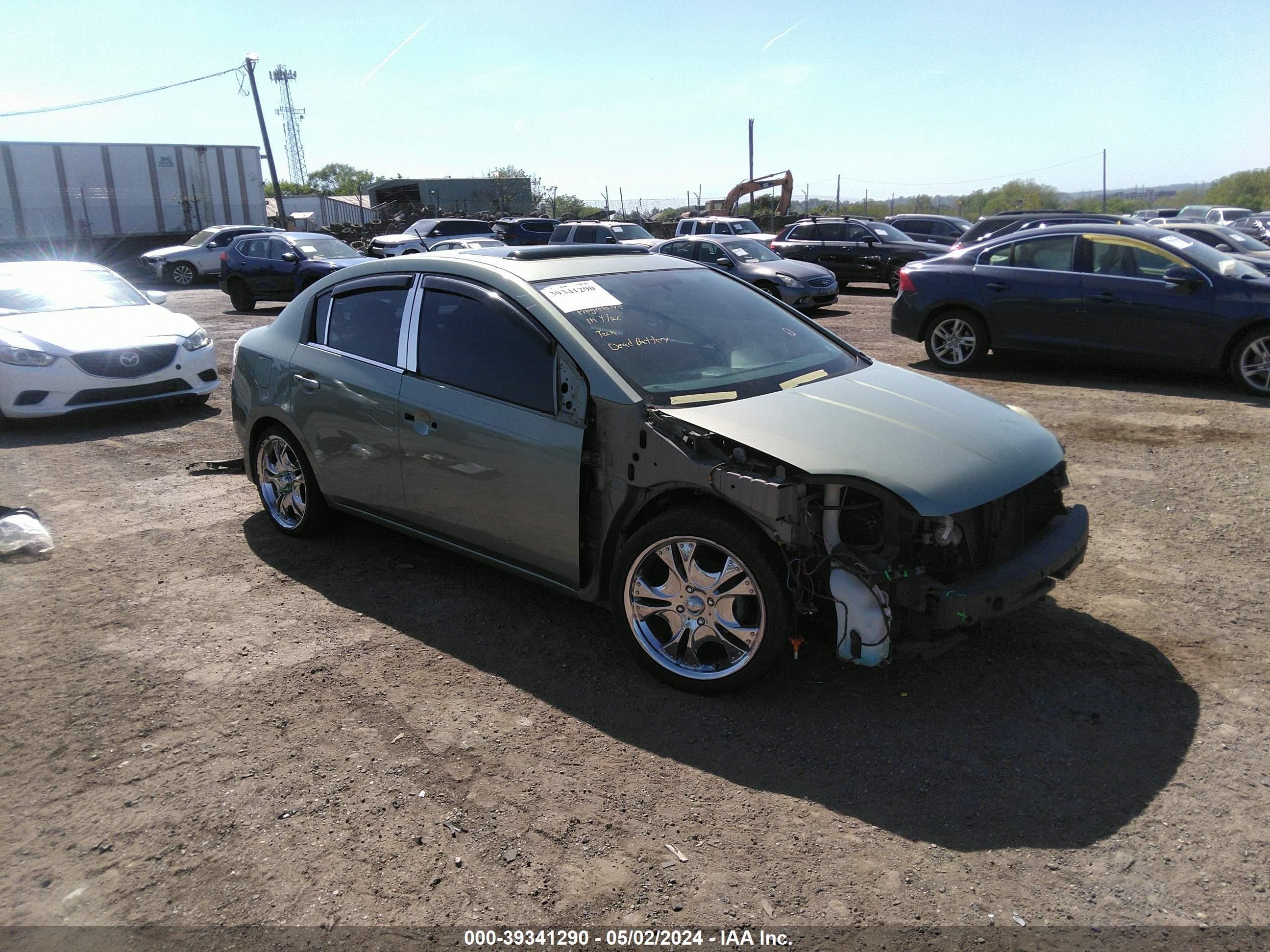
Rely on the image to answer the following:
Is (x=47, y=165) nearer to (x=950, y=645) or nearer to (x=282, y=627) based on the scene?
(x=282, y=627)

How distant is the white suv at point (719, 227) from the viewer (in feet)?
75.3

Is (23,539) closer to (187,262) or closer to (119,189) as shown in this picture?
(187,262)

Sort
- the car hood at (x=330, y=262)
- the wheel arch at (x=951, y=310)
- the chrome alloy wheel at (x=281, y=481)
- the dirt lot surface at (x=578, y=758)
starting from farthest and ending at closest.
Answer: the car hood at (x=330, y=262) < the wheel arch at (x=951, y=310) < the chrome alloy wheel at (x=281, y=481) < the dirt lot surface at (x=578, y=758)

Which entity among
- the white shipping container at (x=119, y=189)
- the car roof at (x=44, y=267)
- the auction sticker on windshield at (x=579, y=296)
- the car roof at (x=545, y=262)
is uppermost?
the white shipping container at (x=119, y=189)

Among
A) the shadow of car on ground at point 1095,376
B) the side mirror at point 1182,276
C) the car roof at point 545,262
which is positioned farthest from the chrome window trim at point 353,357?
the side mirror at point 1182,276

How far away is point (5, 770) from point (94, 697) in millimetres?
503

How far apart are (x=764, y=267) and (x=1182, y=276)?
8.14 m

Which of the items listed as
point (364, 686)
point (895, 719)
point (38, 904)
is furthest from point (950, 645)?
point (38, 904)

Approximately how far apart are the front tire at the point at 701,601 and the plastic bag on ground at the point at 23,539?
3837mm

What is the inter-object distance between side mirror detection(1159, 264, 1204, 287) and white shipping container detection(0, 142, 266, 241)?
39603 millimetres

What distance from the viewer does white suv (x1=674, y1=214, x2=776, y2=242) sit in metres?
22.9

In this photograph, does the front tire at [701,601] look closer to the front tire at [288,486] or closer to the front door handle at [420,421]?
the front door handle at [420,421]

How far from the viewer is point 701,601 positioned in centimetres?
366

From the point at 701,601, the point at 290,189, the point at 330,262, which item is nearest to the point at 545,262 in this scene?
the point at 701,601
